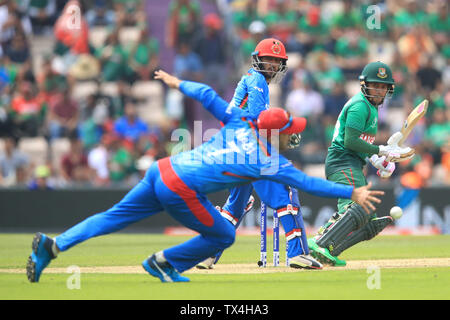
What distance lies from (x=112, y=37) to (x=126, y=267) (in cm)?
1118

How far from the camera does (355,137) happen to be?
33.6ft

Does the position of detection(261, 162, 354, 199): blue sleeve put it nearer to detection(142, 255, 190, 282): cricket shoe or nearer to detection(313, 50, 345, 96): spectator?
detection(142, 255, 190, 282): cricket shoe

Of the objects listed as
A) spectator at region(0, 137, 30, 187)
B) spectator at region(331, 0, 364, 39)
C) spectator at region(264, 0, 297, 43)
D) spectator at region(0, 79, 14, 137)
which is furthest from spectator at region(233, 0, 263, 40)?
spectator at region(0, 137, 30, 187)

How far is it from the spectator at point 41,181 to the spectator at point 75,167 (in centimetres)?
84

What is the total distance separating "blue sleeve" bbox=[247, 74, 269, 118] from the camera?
32.5ft

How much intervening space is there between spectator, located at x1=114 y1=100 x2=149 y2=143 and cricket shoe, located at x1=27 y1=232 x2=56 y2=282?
1069cm

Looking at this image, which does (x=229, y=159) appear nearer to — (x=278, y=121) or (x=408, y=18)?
(x=278, y=121)

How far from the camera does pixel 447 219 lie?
1791 cm

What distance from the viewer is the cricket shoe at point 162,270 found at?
347 inches

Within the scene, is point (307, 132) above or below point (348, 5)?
below

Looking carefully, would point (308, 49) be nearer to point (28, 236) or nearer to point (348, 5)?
point (348, 5)

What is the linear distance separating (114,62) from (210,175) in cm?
1287
